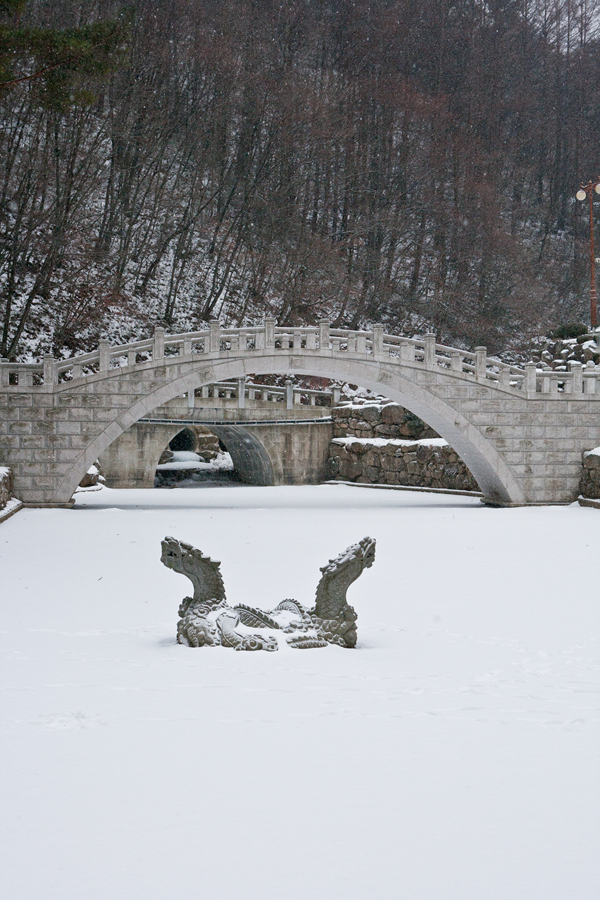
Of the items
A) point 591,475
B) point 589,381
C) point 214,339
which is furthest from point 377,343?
point 591,475

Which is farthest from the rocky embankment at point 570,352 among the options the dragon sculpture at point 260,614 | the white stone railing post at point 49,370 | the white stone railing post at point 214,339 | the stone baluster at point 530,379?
the dragon sculpture at point 260,614

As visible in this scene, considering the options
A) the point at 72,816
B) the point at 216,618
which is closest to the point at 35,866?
the point at 72,816

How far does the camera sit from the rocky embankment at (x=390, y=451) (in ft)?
83.7

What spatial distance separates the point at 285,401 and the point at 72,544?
16087 mm

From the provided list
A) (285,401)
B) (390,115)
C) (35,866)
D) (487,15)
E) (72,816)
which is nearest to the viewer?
(35,866)

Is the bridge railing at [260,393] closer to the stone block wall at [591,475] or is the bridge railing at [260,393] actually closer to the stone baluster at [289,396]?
the stone baluster at [289,396]

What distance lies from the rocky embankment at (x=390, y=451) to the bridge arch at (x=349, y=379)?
3269 millimetres

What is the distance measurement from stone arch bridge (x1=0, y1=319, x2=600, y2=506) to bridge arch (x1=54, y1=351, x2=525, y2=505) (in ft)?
0.08

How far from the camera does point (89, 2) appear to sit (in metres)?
29.5

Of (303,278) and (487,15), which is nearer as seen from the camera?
(303,278)

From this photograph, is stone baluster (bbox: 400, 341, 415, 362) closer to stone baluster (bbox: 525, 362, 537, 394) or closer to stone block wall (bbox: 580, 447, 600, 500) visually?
stone baluster (bbox: 525, 362, 537, 394)

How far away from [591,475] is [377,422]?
8.05 meters

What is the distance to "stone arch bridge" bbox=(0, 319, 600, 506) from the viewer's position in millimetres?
19656

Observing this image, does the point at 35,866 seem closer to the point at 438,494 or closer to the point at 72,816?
the point at 72,816
